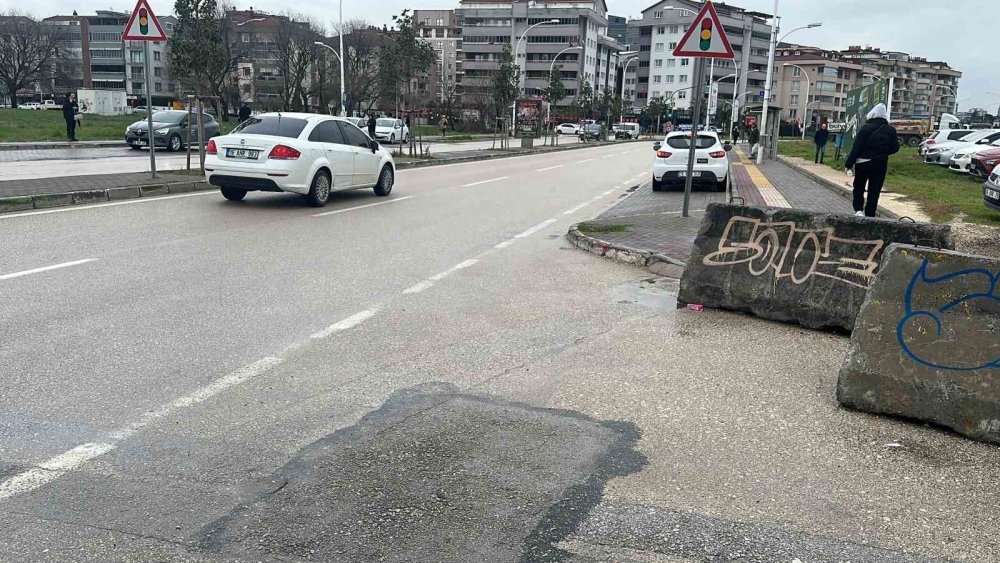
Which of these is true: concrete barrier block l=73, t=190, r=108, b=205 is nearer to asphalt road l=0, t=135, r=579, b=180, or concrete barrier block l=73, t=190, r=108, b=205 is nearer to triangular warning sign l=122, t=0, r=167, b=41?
triangular warning sign l=122, t=0, r=167, b=41

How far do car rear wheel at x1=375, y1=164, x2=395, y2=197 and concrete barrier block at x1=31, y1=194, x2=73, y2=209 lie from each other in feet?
18.3

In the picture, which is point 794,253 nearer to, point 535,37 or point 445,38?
point 535,37

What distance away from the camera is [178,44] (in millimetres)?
53250

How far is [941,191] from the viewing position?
19953 millimetres

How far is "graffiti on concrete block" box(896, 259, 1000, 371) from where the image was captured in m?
4.51

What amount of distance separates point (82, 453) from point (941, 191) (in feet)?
68.9

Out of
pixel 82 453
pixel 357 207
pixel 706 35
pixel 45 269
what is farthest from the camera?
→ pixel 357 207

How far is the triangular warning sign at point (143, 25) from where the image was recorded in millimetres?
14648

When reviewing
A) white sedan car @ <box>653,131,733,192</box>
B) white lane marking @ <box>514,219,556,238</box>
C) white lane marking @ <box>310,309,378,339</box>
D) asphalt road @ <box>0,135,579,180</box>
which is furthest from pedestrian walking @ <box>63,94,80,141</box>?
white lane marking @ <box>310,309,378,339</box>

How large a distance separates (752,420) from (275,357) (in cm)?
311

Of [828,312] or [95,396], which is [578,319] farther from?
[95,396]

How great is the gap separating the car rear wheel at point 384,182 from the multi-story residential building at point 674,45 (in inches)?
4714

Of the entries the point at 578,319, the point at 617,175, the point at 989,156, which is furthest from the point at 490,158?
the point at 578,319

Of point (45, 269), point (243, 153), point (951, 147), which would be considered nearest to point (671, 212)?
point (243, 153)
